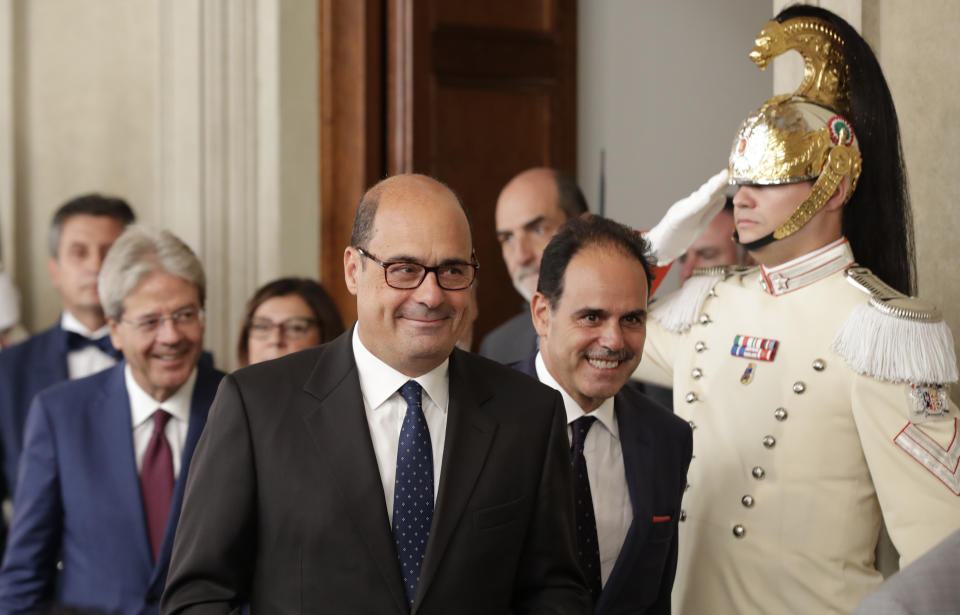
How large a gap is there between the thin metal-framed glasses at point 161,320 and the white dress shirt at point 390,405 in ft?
3.80

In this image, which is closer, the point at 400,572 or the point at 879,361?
the point at 400,572

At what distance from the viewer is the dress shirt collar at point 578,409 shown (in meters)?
2.33

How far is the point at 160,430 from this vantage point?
2.81 meters

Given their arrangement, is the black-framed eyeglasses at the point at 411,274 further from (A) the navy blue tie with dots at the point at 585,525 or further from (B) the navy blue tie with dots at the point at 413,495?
(A) the navy blue tie with dots at the point at 585,525

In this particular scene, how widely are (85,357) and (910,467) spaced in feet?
8.76

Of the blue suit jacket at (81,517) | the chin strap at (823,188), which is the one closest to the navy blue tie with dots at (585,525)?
the chin strap at (823,188)

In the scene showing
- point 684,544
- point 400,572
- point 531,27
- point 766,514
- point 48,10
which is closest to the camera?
point 400,572

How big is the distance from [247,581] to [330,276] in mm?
3202

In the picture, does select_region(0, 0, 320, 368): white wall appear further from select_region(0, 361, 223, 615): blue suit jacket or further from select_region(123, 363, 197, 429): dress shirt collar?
select_region(0, 361, 223, 615): blue suit jacket

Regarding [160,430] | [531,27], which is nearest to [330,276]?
[531,27]

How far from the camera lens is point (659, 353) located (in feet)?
9.33

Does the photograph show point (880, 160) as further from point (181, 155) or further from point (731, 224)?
point (181, 155)

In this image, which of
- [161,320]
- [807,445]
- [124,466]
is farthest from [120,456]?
[807,445]

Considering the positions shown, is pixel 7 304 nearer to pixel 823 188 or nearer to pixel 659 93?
pixel 823 188
